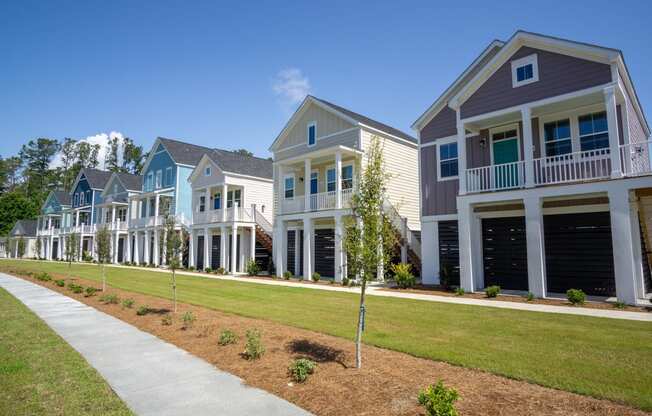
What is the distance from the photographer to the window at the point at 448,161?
16.9 metres

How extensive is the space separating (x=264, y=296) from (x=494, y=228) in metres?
9.57

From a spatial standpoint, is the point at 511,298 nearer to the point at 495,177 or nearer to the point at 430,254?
the point at 430,254

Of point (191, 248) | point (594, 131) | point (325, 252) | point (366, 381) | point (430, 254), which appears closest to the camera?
point (366, 381)

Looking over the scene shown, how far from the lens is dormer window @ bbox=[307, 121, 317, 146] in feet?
74.7

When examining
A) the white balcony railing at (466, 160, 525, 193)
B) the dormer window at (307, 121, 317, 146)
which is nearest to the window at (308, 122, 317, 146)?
the dormer window at (307, 121, 317, 146)

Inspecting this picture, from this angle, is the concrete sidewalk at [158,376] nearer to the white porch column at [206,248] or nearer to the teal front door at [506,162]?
the teal front door at [506,162]

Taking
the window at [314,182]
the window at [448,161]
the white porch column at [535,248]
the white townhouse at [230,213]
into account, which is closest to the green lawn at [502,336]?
the white porch column at [535,248]

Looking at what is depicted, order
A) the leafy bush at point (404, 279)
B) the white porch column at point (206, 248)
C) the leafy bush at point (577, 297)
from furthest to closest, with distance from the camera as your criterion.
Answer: the white porch column at point (206, 248), the leafy bush at point (404, 279), the leafy bush at point (577, 297)

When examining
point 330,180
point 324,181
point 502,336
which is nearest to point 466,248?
point 502,336

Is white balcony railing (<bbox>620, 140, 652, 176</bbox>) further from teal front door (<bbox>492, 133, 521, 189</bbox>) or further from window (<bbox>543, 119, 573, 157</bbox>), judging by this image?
teal front door (<bbox>492, 133, 521, 189</bbox>)

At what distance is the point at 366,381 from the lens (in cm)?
538

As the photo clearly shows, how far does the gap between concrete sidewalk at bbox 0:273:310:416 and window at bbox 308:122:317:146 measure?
1546cm

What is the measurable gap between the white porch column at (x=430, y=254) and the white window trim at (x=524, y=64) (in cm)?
634

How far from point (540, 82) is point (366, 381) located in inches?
500
